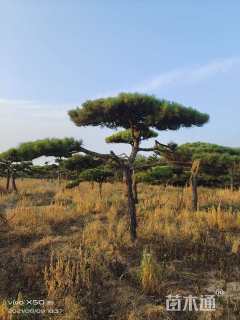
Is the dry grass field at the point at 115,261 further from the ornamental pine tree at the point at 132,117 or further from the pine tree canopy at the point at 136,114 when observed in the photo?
the pine tree canopy at the point at 136,114

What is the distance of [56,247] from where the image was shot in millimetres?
9039

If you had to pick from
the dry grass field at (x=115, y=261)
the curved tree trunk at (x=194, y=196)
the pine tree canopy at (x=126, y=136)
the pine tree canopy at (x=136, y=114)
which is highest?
the pine tree canopy at (x=136, y=114)

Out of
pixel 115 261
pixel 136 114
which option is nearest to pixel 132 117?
pixel 136 114

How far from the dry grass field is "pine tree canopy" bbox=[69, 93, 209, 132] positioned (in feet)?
8.10

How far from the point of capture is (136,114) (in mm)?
9930

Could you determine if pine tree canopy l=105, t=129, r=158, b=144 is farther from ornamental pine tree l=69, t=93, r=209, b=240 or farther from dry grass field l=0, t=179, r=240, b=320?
dry grass field l=0, t=179, r=240, b=320

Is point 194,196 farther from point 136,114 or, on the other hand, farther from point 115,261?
point 115,261

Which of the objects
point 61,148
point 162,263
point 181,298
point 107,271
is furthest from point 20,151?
point 181,298

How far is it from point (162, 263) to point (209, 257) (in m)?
1.03

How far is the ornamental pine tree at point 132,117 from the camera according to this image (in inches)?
372

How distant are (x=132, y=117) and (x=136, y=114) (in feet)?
0.69

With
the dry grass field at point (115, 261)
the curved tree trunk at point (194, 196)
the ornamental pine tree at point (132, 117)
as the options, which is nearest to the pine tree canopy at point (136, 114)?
the ornamental pine tree at point (132, 117)

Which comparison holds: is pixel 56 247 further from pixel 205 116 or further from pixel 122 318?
pixel 205 116

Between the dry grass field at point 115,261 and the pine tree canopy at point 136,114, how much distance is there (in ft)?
8.10
